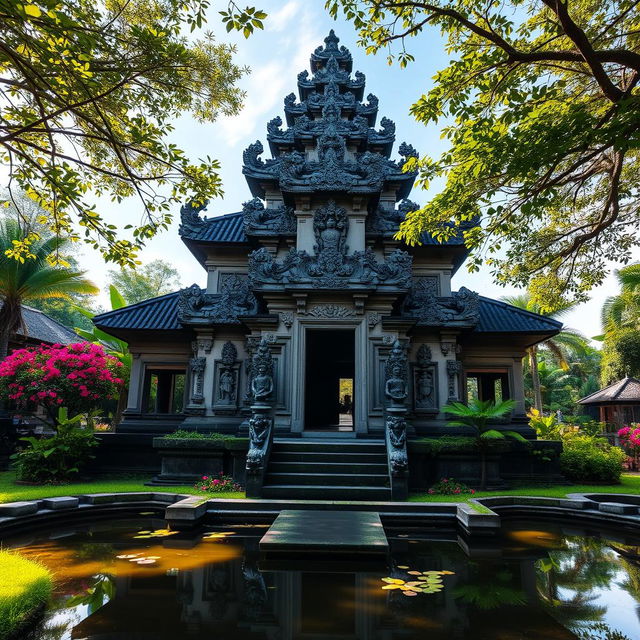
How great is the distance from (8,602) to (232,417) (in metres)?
8.72

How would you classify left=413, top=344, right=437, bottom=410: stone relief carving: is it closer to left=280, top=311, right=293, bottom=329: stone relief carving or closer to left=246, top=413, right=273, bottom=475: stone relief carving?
left=280, top=311, right=293, bottom=329: stone relief carving

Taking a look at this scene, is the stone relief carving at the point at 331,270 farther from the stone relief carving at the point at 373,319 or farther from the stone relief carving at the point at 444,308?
the stone relief carving at the point at 444,308

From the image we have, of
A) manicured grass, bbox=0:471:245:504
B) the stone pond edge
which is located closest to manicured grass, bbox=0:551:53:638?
the stone pond edge

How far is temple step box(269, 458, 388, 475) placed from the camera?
8.89m

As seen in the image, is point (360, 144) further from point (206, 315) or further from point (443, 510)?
point (443, 510)

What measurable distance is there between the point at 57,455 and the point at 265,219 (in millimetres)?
8329

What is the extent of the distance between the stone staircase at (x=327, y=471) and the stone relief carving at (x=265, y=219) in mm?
6039

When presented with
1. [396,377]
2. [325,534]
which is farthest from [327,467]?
[325,534]

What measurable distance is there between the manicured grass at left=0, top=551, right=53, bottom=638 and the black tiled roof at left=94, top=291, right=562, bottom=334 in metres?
9.23

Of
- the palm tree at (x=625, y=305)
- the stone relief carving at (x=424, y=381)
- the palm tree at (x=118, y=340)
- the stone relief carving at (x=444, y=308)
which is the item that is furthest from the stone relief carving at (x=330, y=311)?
the palm tree at (x=625, y=305)

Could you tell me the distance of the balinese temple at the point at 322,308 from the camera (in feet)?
35.7

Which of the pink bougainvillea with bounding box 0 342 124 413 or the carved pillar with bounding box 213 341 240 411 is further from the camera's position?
the carved pillar with bounding box 213 341 240 411

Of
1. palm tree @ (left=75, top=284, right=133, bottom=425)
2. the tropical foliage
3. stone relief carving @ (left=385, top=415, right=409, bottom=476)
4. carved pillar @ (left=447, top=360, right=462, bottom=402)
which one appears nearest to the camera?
stone relief carving @ (left=385, top=415, right=409, bottom=476)

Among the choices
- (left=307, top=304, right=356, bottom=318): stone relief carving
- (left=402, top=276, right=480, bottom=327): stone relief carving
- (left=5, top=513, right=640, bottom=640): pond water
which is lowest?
(left=5, top=513, right=640, bottom=640): pond water
